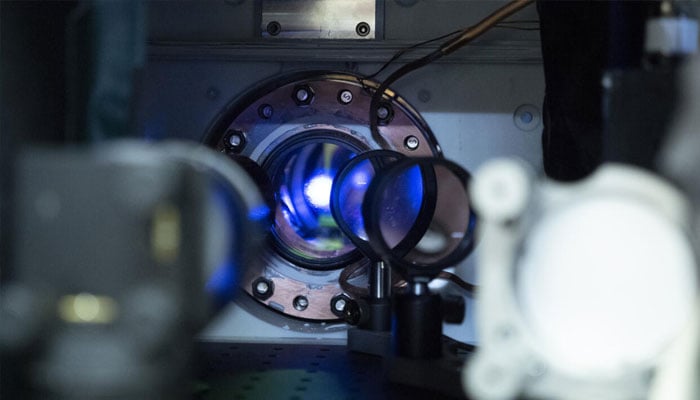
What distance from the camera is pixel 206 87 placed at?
4.87ft

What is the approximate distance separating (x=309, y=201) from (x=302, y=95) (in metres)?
0.23

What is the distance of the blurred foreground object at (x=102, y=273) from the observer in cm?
58

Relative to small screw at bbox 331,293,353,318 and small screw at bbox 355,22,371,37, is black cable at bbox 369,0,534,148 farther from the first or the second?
small screw at bbox 331,293,353,318

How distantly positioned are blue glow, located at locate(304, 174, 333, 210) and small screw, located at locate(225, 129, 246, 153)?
194 millimetres

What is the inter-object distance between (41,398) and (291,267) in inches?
35.2

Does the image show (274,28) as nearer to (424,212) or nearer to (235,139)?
(235,139)

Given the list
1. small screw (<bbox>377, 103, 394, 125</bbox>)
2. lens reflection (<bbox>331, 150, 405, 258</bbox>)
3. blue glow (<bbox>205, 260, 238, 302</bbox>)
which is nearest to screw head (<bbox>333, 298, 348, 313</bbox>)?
lens reflection (<bbox>331, 150, 405, 258</bbox>)

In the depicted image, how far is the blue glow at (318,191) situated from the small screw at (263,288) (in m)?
0.21

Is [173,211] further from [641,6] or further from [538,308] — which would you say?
[641,6]

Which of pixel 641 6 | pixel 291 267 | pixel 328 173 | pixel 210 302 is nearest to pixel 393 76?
pixel 328 173

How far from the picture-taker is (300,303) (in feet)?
4.85

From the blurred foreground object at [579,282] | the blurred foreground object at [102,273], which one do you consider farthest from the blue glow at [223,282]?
the blurred foreground object at [579,282]

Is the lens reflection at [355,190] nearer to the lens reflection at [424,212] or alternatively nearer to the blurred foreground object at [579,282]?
the lens reflection at [424,212]

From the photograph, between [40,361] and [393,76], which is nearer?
[40,361]
